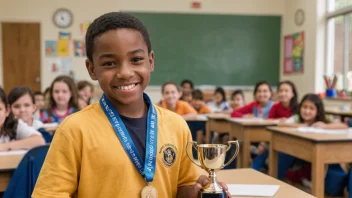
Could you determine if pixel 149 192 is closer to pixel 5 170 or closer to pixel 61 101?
pixel 5 170

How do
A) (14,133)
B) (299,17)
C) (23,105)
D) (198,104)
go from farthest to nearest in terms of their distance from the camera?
(299,17)
(198,104)
(23,105)
(14,133)

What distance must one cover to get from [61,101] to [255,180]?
2828 mm

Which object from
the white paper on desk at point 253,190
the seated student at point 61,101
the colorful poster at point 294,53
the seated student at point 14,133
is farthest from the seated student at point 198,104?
the white paper on desk at point 253,190

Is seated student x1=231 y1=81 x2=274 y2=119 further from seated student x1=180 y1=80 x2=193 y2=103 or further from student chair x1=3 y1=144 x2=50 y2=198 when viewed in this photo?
student chair x1=3 y1=144 x2=50 y2=198

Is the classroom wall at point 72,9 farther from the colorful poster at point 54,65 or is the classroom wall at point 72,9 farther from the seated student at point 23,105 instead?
the seated student at point 23,105

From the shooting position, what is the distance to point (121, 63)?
110 centimetres

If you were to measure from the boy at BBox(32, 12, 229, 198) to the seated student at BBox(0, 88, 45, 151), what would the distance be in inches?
65.3

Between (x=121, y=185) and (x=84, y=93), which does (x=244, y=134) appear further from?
(x=121, y=185)

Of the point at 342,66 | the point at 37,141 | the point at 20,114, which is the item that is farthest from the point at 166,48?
the point at 37,141

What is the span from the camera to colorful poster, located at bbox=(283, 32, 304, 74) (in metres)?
8.05

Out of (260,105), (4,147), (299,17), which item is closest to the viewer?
(4,147)

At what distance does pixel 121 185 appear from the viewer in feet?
3.56

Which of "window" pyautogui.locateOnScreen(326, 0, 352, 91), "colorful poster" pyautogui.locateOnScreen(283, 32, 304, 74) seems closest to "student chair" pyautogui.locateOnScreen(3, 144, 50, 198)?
"window" pyautogui.locateOnScreen(326, 0, 352, 91)

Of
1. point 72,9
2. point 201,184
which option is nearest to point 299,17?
point 72,9
